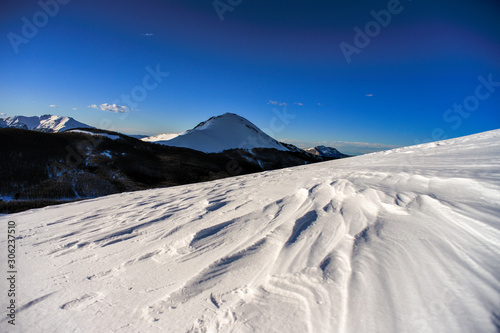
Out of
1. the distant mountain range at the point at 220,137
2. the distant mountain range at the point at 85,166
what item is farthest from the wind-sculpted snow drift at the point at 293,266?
the distant mountain range at the point at 220,137

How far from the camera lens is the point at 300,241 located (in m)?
2.48

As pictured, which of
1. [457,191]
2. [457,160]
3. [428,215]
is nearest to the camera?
[428,215]

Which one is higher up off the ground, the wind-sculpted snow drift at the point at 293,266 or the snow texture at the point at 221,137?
the snow texture at the point at 221,137

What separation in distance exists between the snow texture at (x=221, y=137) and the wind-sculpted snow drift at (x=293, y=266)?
35.6 meters

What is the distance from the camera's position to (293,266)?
2.07 m

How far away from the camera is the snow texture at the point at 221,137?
131 feet

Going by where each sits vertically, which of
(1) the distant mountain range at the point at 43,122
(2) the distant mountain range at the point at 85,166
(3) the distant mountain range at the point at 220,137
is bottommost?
(2) the distant mountain range at the point at 85,166

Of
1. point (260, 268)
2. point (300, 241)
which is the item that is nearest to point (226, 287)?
point (260, 268)

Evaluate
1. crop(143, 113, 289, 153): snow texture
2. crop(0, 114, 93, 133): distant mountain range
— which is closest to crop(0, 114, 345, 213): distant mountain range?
crop(143, 113, 289, 153): snow texture

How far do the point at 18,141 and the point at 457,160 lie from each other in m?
28.8

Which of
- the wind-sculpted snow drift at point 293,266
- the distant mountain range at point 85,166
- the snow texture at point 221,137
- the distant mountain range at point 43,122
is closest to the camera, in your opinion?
the wind-sculpted snow drift at point 293,266

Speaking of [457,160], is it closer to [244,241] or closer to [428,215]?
[428,215]

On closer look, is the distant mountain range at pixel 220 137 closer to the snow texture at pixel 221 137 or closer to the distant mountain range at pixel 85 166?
the snow texture at pixel 221 137

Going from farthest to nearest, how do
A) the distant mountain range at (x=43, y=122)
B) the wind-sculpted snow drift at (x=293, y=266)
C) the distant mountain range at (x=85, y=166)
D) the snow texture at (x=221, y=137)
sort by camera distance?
the distant mountain range at (x=43, y=122) → the snow texture at (x=221, y=137) → the distant mountain range at (x=85, y=166) → the wind-sculpted snow drift at (x=293, y=266)
